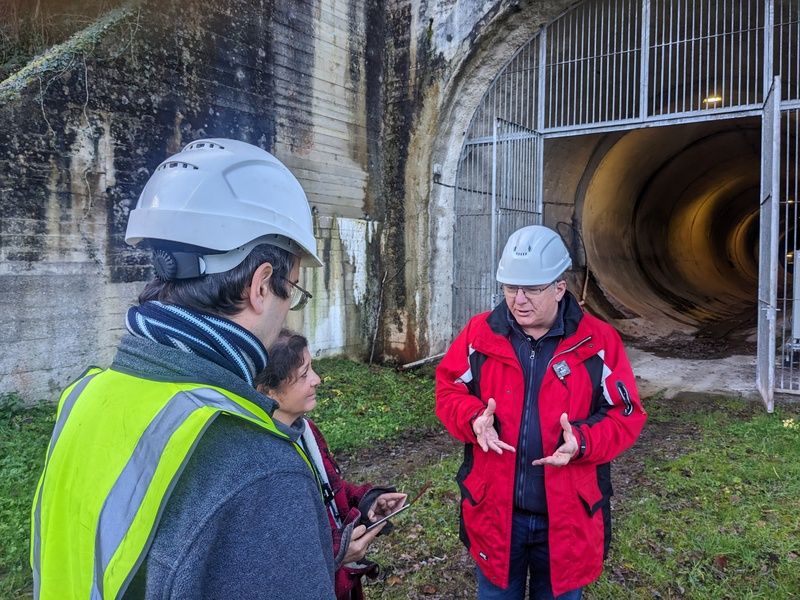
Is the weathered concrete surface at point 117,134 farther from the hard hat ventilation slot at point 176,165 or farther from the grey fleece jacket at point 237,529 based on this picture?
the grey fleece jacket at point 237,529

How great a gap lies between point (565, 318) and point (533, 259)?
278 mm

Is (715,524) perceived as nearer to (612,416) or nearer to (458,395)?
(612,416)

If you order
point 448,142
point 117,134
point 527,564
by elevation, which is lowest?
point 527,564

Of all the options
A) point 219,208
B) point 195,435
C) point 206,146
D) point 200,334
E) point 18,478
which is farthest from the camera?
point 18,478

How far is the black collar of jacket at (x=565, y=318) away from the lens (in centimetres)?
243

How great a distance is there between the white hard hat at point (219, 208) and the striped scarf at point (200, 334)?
0.32 ft

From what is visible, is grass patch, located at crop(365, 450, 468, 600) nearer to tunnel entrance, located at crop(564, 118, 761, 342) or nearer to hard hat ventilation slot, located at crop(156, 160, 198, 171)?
hard hat ventilation slot, located at crop(156, 160, 198, 171)

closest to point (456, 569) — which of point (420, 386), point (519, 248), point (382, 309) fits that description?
point (519, 248)

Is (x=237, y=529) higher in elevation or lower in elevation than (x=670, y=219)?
lower

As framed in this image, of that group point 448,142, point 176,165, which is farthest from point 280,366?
point 448,142

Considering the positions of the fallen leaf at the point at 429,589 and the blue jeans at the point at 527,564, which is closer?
the blue jeans at the point at 527,564

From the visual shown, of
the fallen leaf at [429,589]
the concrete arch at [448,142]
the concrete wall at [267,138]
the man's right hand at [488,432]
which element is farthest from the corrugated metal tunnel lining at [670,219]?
the man's right hand at [488,432]

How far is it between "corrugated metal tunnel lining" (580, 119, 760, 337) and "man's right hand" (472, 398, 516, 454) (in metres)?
9.36

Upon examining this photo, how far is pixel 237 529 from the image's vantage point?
968 mm
